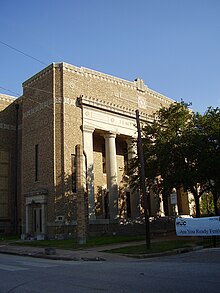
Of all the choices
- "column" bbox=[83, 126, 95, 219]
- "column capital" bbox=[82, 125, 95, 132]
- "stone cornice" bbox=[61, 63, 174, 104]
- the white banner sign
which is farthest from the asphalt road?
"stone cornice" bbox=[61, 63, 174, 104]

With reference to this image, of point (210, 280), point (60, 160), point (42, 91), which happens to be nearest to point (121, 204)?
point (60, 160)

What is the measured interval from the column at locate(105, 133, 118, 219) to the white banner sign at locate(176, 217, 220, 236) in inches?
519

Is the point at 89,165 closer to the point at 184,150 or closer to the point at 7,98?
the point at 184,150

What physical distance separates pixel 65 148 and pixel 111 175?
230 inches

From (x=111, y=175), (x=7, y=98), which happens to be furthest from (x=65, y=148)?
(x=7, y=98)

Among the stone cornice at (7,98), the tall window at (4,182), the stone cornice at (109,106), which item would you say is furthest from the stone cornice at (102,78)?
the tall window at (4,182)

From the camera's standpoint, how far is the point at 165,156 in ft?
84.2

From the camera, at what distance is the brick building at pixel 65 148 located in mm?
29547

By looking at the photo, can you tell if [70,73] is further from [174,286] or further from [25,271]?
[174,286]

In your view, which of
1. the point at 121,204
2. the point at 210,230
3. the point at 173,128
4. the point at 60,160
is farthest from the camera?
the point at 121,204

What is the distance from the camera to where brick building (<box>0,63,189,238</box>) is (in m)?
29.5

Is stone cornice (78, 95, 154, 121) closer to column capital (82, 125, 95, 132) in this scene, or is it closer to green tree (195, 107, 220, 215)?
column capital (82, 125, 95, 132)

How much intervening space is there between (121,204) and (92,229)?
569cm

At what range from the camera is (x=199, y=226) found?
755 inches
